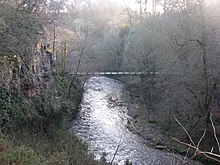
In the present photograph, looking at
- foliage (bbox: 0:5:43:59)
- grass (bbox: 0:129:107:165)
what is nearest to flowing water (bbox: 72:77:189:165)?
grass (bbox: 0:129:107:165)

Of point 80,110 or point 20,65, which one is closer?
point 20,65

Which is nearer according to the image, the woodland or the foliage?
the woodland

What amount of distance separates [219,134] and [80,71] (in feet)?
47.0

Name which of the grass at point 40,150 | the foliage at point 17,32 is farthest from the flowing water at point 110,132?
the foliage at point 17,32

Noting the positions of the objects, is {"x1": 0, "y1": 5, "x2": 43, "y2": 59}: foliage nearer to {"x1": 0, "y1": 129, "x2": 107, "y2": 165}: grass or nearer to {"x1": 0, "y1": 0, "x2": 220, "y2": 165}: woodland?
{"x1": 0, "y1": 0, "x2": 220, "y2": 165}: woodland

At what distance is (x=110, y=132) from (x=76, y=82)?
10.7 meters

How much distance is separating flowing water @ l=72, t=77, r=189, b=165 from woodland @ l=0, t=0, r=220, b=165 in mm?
1511

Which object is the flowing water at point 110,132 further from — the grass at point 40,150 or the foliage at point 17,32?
the foliage at point 17,32

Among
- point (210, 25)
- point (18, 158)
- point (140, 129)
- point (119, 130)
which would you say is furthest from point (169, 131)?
point (18, 158)

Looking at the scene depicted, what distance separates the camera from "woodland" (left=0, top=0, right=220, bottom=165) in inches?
392

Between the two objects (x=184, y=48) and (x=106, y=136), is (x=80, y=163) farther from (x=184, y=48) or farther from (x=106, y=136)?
(x=184, y=48)

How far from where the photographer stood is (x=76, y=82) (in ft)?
95.6

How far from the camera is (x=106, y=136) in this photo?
18562 millimetres

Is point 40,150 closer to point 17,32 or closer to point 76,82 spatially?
point 17,32
